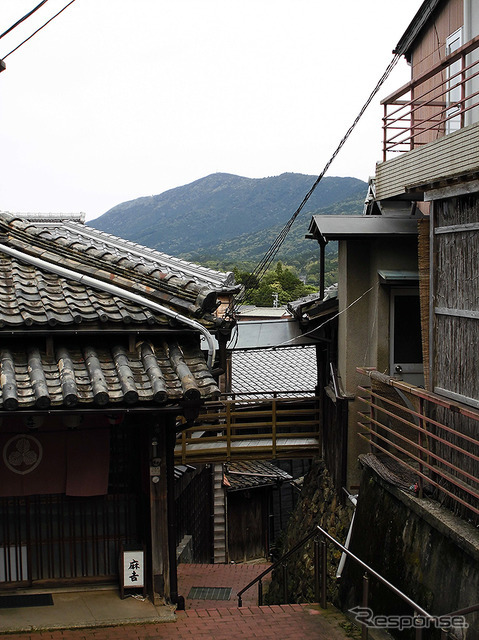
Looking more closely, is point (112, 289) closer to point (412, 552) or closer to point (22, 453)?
point (22, 453)

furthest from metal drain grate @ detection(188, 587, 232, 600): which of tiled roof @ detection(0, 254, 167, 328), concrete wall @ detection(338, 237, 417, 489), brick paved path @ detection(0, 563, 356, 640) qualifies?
tiled roof @ detection(0, 254, 167, 328)

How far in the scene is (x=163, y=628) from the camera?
9148 millimetres

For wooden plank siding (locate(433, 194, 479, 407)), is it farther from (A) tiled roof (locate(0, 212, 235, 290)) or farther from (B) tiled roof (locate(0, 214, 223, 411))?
(A) tiled roof (locate(0, 212, 235, 290))

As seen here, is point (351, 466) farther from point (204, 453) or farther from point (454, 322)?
point (454, 322)

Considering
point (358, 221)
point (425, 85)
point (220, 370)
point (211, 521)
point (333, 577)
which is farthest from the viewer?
point (211, 521)

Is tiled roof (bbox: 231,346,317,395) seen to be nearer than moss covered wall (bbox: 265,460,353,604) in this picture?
No

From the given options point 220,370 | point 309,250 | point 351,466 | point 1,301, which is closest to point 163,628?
point 220,370

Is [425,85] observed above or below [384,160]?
above

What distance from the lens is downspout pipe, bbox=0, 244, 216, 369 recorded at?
920 centimetres

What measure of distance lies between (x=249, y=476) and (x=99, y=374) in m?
18.7

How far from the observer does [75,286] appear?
32.4 ft

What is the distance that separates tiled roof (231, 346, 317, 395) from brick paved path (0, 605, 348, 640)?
51.8ft

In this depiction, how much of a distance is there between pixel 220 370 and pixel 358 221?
6011 mm

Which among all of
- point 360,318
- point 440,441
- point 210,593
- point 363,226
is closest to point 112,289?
point 440,441
